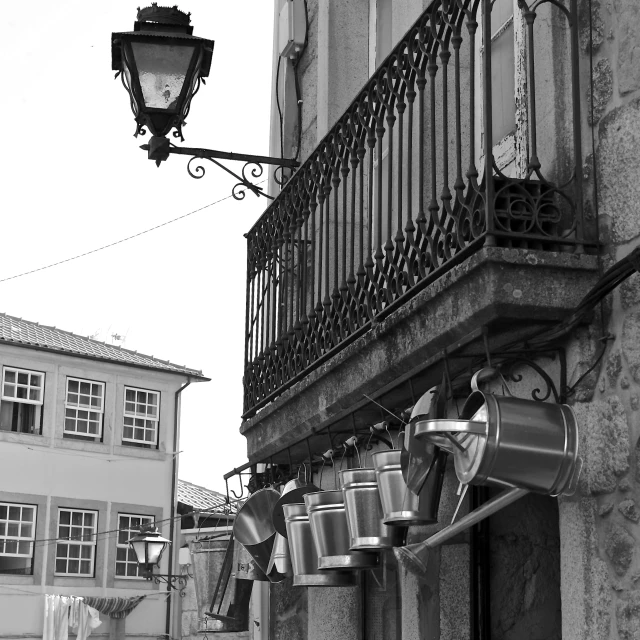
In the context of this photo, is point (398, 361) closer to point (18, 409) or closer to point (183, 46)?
point (183, 46)


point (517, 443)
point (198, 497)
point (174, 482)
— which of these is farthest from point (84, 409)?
point (517, 443)

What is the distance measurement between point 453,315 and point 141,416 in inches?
883

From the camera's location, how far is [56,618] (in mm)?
22609

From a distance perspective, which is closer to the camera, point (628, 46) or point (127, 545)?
point (628, 46)

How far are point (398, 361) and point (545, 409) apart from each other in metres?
Result: 1.13

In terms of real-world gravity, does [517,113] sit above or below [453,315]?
above

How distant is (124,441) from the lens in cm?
2536

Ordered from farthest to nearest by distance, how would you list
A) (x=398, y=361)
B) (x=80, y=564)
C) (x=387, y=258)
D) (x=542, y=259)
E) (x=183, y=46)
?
(x=80, y=564), (x=183, y=46), (x=387, y=258), (x=398, y=361), (x=542, y=259)

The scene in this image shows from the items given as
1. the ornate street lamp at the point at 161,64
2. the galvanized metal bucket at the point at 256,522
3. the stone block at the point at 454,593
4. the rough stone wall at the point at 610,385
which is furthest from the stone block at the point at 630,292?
the ornate street lamp at the point at 161,64

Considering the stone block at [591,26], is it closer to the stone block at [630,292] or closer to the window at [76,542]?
the stone block at [630,292]

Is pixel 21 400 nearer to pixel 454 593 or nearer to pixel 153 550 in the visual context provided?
pixel 153 550

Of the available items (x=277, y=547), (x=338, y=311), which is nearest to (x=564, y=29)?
(x=338, y=311)

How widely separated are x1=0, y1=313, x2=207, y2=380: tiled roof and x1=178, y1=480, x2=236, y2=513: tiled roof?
271cm

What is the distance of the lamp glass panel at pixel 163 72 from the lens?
19.8 ft
